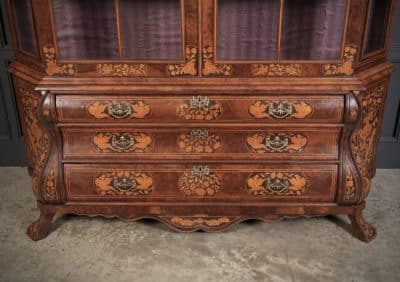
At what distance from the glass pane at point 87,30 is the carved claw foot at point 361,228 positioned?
1292 mm

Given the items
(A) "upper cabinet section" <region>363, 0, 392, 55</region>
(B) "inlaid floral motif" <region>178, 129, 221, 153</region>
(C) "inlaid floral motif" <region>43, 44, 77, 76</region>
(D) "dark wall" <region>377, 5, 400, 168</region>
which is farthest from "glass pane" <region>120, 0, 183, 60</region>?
(D) "dark wall" <region>377, 5, 400, 168</region>

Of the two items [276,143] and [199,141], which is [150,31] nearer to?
[199,141]

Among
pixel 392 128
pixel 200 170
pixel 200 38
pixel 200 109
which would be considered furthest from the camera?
pixel 392 128

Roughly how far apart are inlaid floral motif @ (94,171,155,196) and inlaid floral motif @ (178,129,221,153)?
0.72ft

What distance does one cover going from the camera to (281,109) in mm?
1902

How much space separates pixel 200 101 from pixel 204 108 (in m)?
0.04

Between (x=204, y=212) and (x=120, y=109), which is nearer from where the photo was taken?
(x=120, y=109)

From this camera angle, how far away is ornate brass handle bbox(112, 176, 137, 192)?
2037 mm

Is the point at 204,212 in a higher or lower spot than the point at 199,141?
lower

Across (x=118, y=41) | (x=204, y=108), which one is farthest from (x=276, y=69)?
(x=118, y=41)

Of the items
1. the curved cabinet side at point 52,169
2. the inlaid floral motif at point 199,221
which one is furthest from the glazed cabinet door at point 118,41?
the inlaid floral motif at point 199,221

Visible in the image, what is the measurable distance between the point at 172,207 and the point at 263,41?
A: 0.84m

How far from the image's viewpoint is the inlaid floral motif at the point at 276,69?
1.86 meters

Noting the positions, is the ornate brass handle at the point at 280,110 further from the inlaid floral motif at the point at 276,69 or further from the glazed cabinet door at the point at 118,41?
the glazed cabinet door at the point at 118,41
